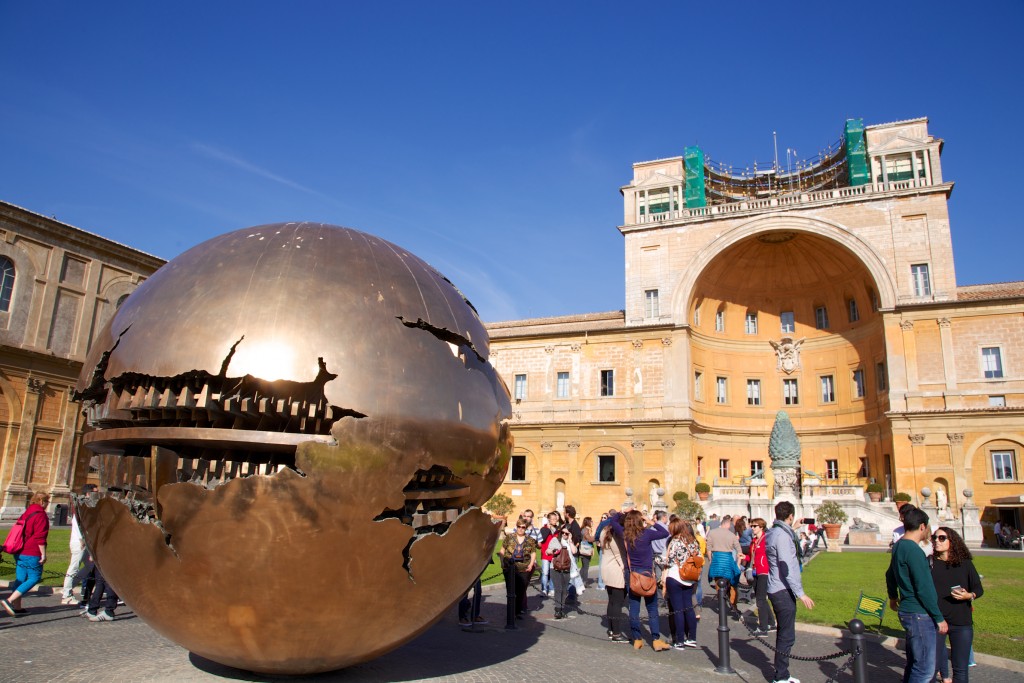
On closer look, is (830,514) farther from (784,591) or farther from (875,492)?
(784,591)

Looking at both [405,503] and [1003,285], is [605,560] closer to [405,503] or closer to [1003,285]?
[405,503]

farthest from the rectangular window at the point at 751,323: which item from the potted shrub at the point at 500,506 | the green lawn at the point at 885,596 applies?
the green lawn at the point at 885,596

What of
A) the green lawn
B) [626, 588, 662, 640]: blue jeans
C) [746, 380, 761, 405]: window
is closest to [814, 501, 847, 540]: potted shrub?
the green lawn

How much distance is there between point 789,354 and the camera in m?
40.4

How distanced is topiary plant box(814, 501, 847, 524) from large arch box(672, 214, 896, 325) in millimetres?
11240

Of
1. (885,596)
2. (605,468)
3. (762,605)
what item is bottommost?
(885,596)

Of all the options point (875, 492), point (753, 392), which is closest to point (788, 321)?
point (753, 392)

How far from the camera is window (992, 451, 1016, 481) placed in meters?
31.3

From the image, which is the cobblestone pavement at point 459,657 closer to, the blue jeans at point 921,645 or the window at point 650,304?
the blue jeans at point 921,645

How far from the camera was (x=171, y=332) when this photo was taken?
15.8 ft

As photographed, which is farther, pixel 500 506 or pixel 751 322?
pixel 751 322

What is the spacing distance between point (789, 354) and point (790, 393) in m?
2.29

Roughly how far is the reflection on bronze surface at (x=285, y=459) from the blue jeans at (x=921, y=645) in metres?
3.89

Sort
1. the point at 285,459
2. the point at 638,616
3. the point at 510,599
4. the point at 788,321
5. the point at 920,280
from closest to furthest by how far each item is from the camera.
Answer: the point at 285,459, the point at 638,616, the point at 510,599, the point at 920,280, the point at 788,321
